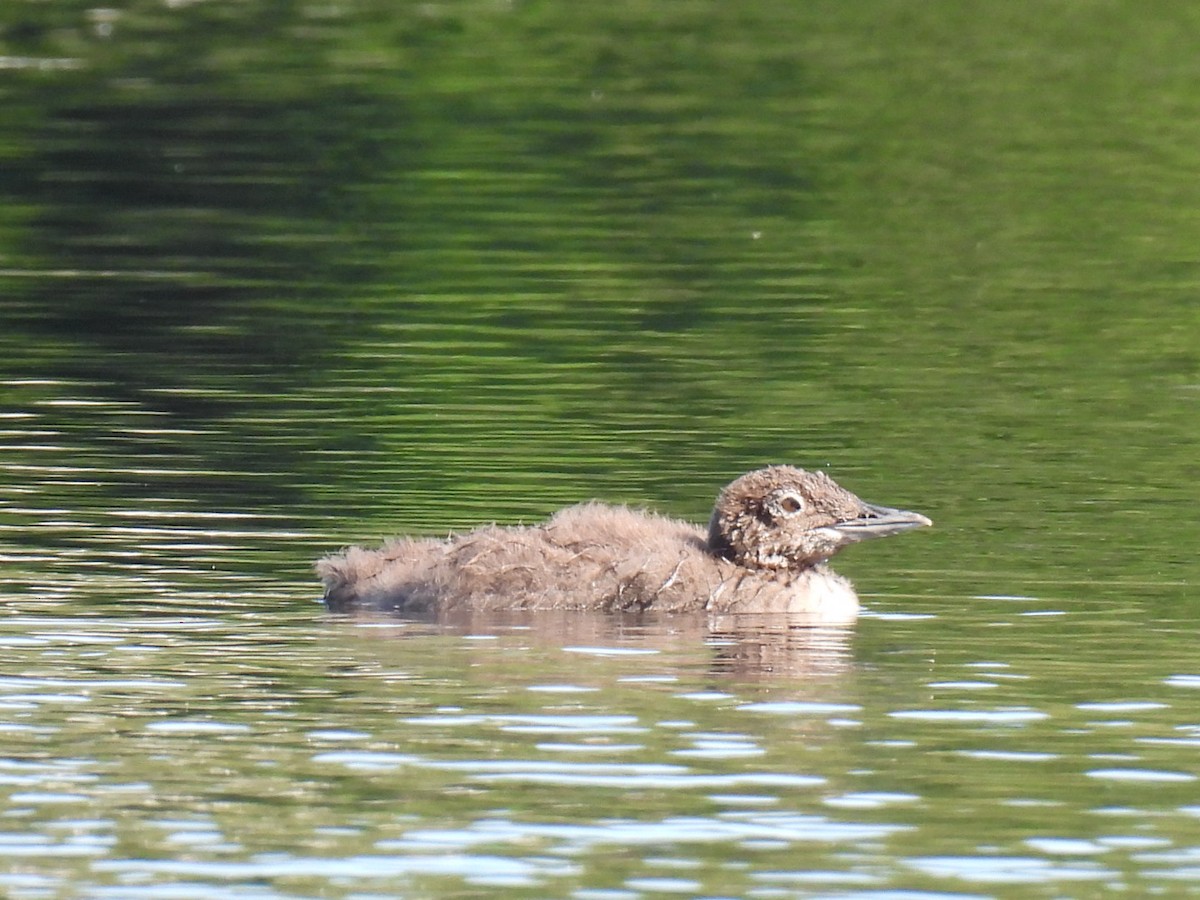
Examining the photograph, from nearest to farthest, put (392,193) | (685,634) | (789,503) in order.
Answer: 1. (685,634)
2. (789,503)
3. (392,193)

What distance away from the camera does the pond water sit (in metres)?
10.9

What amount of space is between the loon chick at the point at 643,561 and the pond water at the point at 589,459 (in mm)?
291

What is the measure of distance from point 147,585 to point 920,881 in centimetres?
613

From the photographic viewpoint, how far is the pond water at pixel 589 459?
428 inches

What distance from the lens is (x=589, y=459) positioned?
19.0m

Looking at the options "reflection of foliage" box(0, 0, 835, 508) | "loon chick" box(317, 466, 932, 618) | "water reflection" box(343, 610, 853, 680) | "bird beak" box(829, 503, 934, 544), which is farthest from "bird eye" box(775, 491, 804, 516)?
"reflection of foliage" box(0, 0, 835, 508)

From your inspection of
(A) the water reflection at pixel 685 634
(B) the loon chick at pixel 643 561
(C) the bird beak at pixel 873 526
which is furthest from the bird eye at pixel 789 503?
(A) the water reflection at pixel 685 634

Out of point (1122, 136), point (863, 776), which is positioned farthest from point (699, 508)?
point (1122, 136)

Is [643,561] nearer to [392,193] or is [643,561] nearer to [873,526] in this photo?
[873,526]

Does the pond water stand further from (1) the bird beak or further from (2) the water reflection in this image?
(1) the bird beak

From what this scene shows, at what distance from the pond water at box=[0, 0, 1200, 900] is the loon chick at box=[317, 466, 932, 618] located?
0.29 meters

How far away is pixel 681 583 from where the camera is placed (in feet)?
50.5

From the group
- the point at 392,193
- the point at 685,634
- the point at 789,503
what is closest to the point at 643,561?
the point at 685,634

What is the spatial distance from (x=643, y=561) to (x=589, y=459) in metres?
3.71
